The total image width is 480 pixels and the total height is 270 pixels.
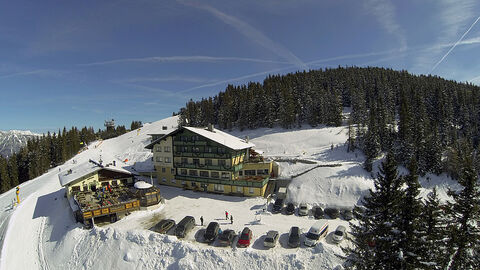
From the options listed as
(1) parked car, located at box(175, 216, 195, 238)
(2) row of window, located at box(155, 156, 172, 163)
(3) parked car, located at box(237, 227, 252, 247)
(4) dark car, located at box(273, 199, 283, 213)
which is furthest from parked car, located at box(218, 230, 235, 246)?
(2) row of window, located at box(155, 156, 172, 163)

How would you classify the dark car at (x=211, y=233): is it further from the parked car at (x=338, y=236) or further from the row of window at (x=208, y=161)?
the row of window at (x=208, y=161)

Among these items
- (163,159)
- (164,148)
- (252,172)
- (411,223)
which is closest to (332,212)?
(252,172)

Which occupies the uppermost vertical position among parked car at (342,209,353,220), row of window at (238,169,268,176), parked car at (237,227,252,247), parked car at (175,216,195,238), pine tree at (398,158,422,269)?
pine tree at (398,158,422,269)

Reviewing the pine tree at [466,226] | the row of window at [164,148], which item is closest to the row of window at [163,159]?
the row of window at [164,148]

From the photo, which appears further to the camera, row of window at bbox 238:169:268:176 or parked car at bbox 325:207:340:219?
row of window at bbox 238:169:268:176

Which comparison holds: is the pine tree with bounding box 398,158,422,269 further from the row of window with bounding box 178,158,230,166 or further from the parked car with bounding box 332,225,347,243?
the row of window with bounding box 178,158,230,166

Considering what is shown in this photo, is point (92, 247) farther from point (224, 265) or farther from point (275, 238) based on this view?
point (275, 238)
